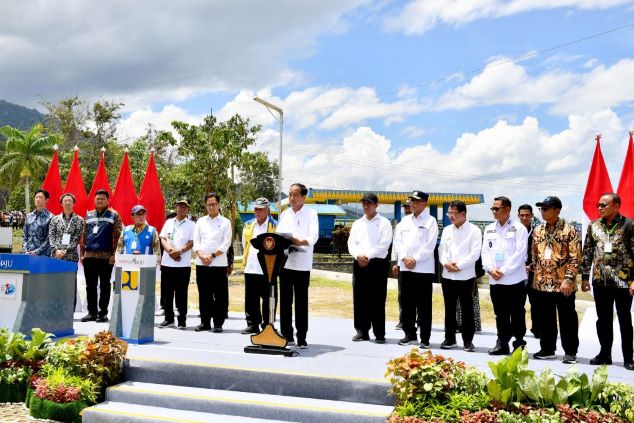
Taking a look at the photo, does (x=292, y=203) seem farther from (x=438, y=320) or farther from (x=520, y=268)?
(x=438, y=320)

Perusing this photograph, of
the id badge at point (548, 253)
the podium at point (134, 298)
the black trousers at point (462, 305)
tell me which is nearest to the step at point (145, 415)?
the podium at point (134, 298)

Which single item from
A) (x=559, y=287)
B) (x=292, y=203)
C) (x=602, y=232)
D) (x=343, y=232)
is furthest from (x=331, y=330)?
(x=343, y=232)

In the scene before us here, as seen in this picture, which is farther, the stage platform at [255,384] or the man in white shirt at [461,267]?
the man in white shirt at [461,267]

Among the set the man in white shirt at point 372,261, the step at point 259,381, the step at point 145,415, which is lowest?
the step at point 145,415

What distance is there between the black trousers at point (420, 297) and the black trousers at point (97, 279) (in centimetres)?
421

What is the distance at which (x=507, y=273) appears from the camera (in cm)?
637

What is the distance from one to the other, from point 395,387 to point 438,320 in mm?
6169

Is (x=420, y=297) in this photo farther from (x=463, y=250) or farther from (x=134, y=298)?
(x=134, y=298)

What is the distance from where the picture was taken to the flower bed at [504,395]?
4.16 metres

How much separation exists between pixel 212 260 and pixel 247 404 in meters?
3.02

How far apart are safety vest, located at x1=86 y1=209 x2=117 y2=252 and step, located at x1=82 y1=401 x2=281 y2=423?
11.3 ft

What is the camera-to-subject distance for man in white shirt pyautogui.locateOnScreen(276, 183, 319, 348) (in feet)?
21.8

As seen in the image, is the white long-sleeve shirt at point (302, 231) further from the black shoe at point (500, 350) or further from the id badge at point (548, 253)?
the id badge at point (548, 253)

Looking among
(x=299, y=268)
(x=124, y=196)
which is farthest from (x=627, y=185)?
(x=124, y=196)
